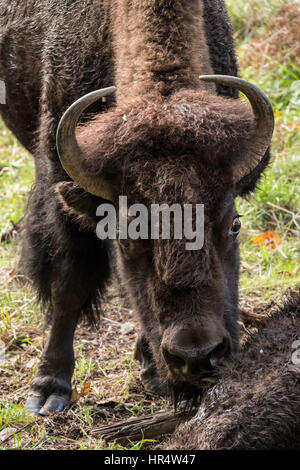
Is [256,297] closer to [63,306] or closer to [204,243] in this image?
[63,306]

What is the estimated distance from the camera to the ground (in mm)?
5215

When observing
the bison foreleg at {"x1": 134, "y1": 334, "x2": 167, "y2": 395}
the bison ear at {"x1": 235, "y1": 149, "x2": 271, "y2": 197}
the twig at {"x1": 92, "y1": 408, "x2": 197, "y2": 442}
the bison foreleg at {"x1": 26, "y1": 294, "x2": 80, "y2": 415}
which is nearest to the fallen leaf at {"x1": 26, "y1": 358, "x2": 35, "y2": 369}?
the bison foreleg at {"x1": 26, "y1": 294, "x2": 80, "y2": 415}

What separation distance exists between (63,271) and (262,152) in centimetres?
186

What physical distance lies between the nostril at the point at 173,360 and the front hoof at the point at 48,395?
1.60m

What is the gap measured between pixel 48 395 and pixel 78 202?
60.8 inches

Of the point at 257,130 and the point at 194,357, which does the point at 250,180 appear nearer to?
the point at 257,130

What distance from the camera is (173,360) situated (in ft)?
13.6

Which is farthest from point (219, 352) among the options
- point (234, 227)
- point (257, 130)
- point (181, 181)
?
point (257, 130)

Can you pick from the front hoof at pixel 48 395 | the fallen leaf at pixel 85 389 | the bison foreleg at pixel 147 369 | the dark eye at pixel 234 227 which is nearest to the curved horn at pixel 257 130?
the dark eye at pixel 234 227

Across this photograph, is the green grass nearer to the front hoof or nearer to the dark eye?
the front hoof

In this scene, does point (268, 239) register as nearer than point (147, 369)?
No

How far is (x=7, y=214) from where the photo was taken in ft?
27.5

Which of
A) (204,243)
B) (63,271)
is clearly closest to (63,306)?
(63,271)

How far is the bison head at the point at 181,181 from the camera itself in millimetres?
4098
